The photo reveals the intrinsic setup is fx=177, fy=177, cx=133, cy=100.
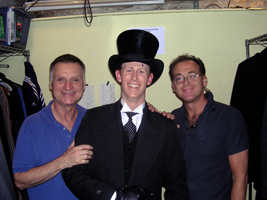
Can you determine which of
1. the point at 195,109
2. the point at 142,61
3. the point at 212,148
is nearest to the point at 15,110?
the point at 142,61

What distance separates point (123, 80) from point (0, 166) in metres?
1.31

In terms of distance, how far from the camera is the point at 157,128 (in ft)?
4.80

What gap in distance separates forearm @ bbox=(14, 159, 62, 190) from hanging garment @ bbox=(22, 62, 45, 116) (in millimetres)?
844

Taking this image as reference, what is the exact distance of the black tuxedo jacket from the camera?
1288 millimetres

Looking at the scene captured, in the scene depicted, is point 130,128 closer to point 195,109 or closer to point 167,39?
point 195,109

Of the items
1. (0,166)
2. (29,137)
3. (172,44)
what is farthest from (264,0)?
(0,166)

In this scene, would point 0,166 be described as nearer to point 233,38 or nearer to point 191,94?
point 191,94

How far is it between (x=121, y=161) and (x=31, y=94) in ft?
5.06

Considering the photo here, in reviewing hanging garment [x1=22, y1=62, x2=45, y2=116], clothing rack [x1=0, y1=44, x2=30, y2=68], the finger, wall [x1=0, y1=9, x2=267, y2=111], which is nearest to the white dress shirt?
the finger

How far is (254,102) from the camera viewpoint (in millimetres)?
1957

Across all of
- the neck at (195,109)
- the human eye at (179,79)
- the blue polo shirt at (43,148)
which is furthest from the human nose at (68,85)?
the neck at (195,109)

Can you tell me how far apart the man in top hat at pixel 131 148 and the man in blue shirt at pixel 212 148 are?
13.2 inches

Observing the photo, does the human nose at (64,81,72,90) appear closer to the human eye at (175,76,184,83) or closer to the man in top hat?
the man in top hat

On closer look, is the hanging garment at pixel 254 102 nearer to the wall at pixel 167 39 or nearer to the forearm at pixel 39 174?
the wall at pixel 167 39
